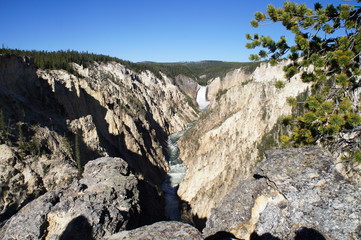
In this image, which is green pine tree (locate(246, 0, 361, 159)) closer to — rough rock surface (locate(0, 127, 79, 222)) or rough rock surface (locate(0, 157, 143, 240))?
rough rock surface (locate(0, 157, 143, 240))

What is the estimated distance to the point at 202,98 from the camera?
11762 centimetres

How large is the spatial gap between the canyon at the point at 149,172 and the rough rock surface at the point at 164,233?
0.03 m

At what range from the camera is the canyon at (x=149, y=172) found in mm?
5789

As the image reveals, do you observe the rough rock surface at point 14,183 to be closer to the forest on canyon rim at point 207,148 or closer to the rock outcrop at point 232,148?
the forest on canyon rim at point 207,148

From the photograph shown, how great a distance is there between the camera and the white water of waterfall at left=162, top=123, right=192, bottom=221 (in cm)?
3111

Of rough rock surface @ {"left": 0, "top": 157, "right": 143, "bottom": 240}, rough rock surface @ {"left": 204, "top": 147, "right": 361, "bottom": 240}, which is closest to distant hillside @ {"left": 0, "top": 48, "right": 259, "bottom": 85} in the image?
rough rock surface @ {"left": 0, "top": 157, "right": 143, "bottom": 240}

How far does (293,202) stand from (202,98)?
112808mm

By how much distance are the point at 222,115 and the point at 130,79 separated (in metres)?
36.4

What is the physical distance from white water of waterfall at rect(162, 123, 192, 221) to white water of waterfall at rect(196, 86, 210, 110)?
49339mm

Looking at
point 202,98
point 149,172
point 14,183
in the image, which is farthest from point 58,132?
point 202,98

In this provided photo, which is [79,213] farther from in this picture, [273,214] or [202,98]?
[202,98]

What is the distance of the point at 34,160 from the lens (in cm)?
1936

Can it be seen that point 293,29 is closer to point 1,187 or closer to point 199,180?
point 1,187

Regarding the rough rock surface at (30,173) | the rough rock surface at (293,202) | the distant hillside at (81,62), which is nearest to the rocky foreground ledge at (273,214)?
the rough rock surface at (293,202)
